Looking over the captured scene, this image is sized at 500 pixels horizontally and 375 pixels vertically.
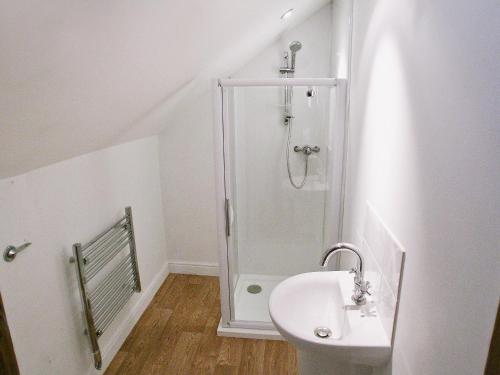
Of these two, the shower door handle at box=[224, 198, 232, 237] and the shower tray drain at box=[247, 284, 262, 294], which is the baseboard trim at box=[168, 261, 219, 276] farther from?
the shower door handle at box=[224, 198, 232, 237]

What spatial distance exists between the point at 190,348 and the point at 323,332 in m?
1.18

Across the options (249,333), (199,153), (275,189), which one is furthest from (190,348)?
(199,153)

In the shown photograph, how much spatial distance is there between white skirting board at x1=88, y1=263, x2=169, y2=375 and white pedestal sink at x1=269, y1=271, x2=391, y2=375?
49.7 inches

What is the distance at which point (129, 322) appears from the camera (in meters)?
2.49

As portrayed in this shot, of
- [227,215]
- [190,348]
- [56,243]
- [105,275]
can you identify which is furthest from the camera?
[190,348]

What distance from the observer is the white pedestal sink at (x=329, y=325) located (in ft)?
4.29

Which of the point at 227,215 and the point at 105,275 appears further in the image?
the point at 227,215

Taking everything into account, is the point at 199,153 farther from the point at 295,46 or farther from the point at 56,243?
the point at 56,243

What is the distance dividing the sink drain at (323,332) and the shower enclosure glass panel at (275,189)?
84 centimetres

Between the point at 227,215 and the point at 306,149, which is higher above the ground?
the point at 306,149

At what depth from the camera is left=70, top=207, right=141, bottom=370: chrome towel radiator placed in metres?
1.82

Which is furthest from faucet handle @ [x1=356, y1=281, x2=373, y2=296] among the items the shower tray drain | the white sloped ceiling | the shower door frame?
the shower tray drain

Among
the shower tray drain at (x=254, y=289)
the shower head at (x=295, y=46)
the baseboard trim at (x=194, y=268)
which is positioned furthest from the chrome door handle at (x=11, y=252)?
the shower head at (x=295, y=46)

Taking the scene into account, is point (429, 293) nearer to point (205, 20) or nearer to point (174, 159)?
point (205, 20)
